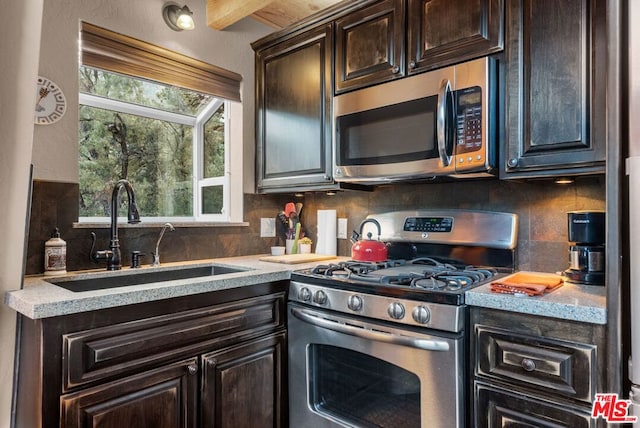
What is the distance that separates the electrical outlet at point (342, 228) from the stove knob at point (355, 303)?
0.87 meters

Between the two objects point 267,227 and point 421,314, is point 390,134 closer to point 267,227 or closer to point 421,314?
point 421,314

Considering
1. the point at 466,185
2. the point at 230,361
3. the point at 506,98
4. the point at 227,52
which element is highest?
the point at 227,52

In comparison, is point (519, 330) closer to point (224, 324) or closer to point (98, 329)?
point (224, 324)

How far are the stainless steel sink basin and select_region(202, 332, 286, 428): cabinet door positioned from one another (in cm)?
47

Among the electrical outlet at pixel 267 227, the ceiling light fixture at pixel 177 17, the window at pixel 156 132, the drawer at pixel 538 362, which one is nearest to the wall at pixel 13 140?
the window at pixel 156 132

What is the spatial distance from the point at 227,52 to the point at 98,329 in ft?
5.74

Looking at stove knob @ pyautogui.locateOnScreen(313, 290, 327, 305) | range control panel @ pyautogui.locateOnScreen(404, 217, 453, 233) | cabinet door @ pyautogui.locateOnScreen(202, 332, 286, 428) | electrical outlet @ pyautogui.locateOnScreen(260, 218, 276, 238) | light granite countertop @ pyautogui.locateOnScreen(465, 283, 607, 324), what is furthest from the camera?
electrical outlet @ pyautogui.locateOnScreen(260, 218, 276, 238)

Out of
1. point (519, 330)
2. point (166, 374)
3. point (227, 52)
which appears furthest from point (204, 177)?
point (519, 330)

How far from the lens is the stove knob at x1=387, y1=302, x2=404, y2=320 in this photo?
1.38 meters

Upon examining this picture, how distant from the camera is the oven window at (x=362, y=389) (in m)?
1.42

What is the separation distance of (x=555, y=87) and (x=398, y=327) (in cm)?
103

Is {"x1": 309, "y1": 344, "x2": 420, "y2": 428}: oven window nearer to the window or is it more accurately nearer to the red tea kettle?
the red tea kettle

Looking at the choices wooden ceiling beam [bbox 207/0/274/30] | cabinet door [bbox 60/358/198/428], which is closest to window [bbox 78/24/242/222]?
wooden ceiling beam [bbox 207/0/274/30]

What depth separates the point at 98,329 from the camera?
1220 mm
